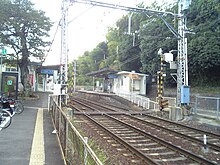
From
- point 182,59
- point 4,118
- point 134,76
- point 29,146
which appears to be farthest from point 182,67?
point 134,76

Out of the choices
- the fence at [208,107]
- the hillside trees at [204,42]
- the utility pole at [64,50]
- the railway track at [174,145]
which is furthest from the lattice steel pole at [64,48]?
the hillside trees at [204,42]

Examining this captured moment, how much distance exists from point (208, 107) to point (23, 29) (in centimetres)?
1769

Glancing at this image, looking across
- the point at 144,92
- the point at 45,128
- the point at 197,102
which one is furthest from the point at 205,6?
the point at 45,128

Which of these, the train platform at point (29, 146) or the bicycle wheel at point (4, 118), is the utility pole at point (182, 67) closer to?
the train platform at point (29, 146)

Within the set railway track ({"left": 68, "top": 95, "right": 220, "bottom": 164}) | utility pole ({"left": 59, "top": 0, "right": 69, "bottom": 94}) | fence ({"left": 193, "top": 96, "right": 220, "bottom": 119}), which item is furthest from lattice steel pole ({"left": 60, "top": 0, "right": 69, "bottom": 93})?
fence ({"left": 193, "top": 96, "right": 220, "bottom": 119})

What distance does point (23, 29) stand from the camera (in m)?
22.7

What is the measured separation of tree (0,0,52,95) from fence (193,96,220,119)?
15879 millimetres

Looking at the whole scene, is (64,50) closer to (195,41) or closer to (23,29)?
(23,29)

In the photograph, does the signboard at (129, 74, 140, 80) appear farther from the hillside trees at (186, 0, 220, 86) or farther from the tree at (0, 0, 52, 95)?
the tree at (0, 0, 52, 95)

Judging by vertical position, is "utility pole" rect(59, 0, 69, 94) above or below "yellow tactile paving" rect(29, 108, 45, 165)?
above

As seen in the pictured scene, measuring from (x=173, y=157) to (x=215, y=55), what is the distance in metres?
17.6

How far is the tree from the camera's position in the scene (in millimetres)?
21547

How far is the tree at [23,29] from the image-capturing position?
21.5 meters

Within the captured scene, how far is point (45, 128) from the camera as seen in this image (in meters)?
9.46
